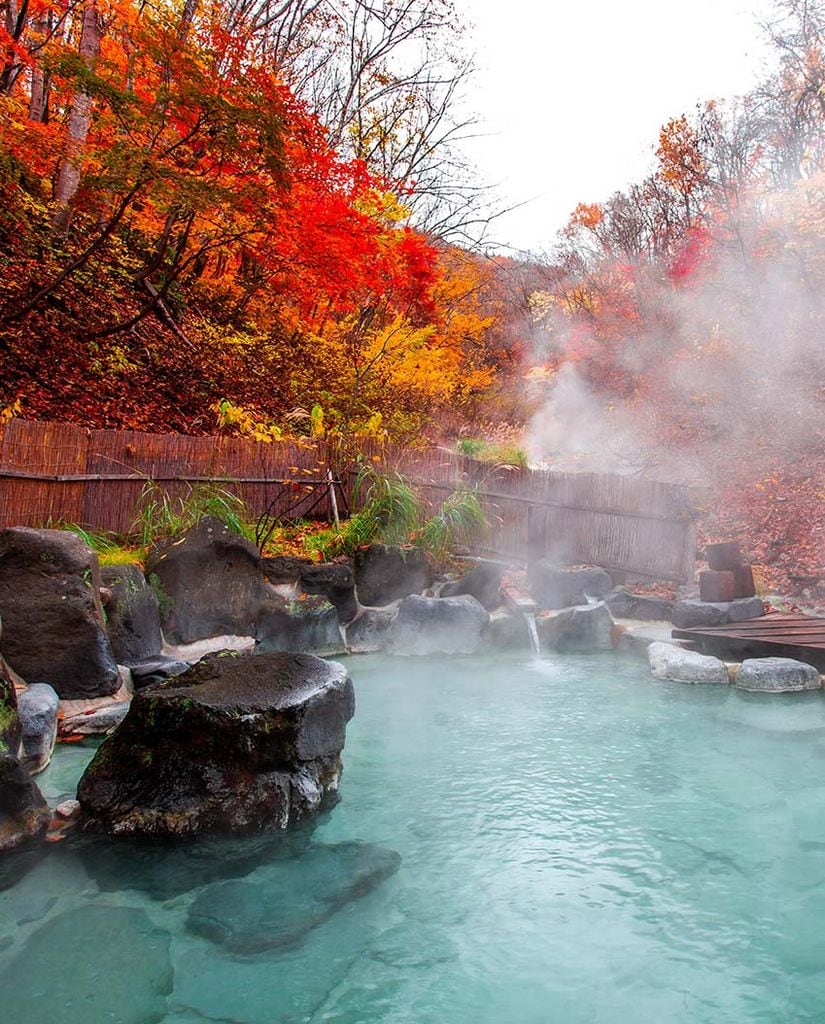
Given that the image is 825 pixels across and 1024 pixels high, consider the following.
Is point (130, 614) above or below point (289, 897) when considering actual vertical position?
above

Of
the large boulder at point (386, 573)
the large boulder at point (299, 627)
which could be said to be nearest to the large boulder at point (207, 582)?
the large boulder at point (299, 627)

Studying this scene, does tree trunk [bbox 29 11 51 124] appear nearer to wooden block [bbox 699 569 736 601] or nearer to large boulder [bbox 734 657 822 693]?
wooden block [bbox 699 569 736 601]

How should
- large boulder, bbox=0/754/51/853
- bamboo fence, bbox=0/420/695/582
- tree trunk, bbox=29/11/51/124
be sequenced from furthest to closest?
tree trunk, bbox=29/11/51/124, bamboo fence, bbox=0/420/695/582, large boulder, bbox=0/754/51/853

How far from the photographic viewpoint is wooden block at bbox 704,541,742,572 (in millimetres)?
7168

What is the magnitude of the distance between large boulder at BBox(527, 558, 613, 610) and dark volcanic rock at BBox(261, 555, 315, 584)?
9.04 feet

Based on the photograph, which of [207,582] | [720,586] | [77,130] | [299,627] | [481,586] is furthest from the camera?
[77,130]

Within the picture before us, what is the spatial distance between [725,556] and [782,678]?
1.74 metres

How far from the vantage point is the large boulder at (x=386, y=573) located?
7.34 m

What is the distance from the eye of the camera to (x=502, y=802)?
392 cm

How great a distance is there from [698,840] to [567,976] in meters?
1.32

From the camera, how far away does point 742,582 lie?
7234 millimetres

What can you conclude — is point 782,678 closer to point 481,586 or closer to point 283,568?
point 481,586

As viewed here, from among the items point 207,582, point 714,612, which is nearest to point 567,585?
point 714,612

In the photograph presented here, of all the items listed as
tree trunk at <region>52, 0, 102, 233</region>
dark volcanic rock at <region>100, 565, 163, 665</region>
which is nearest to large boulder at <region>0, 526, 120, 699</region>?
dark volcanic rock at <region>100, 565, 163, 665</region>
